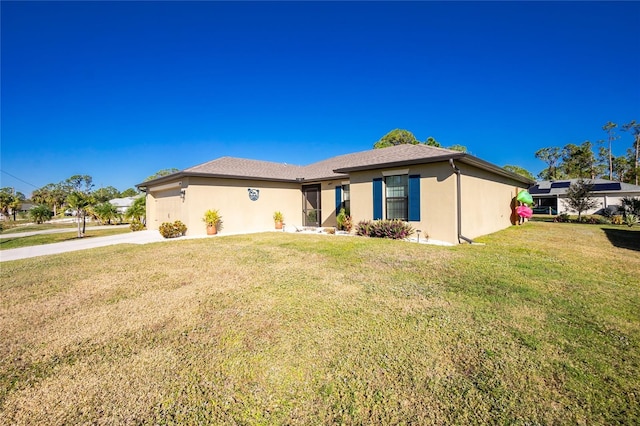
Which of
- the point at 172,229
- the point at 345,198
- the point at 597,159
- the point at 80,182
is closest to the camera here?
the point at 172,229

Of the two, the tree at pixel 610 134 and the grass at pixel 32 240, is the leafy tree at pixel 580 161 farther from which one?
the grass at pixel 32 240

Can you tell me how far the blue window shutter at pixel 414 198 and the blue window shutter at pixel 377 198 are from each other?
1.34 metres

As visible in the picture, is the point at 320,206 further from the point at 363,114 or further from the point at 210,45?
the point at 363,114

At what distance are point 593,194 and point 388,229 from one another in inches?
958

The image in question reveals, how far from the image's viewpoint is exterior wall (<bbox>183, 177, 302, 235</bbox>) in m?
13.2

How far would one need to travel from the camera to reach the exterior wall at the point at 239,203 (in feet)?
43.2

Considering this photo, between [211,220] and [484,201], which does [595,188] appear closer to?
[484,201]

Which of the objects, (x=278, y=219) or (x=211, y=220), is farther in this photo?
(x=278, y=219)

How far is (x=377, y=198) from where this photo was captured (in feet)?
38.0

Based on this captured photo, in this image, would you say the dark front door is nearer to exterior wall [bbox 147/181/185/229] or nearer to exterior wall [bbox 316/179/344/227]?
exterior wall [bbox 316/179/344/227]

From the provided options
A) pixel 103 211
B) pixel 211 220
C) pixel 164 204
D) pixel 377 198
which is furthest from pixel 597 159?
pixel 103 211

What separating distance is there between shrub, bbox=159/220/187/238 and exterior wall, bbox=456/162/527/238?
495 inches

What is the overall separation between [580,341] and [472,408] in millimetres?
1993

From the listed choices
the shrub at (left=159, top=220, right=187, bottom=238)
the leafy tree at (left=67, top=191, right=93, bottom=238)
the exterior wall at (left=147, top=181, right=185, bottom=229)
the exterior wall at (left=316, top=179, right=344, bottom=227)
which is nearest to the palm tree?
the leafy tree at (left=67, top=191, right=93, bottom=238)
